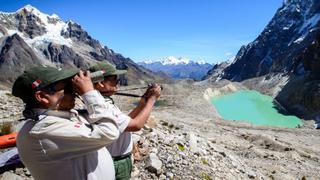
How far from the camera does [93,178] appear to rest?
13.0 feet

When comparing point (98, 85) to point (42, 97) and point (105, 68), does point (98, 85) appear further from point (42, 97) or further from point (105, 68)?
point (42, 97)

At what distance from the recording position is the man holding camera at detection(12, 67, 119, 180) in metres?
3.69

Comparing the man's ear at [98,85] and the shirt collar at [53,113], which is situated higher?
the man's ear at [98,85]

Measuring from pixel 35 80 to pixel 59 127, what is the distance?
499 millimetres

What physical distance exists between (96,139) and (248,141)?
88.8ft

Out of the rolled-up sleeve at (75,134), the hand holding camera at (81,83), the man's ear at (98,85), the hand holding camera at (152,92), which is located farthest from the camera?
the man's ear at (98,85)

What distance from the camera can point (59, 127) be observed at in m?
3.67

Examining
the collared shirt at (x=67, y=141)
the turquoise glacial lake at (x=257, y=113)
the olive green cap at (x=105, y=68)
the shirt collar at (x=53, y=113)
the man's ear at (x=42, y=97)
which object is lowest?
the turquoise glacial lake at (x=257, y=113)

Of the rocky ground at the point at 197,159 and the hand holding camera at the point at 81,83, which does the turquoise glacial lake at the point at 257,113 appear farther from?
the hand holding camera at the point at 81,83

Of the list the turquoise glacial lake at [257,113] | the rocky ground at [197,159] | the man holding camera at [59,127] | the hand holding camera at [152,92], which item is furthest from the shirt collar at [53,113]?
the turquoise glacial lake at [257,113]

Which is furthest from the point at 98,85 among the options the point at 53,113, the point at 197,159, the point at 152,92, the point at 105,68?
the point at 197,159

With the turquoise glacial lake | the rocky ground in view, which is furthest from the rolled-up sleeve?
the turquoise glacial lake

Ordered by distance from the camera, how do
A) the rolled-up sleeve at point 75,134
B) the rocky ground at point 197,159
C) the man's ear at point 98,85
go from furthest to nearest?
the rocky ground at point 197,159
the man's ear at point 98,85
the rolled-up sleeve at point 75,134

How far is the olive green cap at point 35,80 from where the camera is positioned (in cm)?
377
